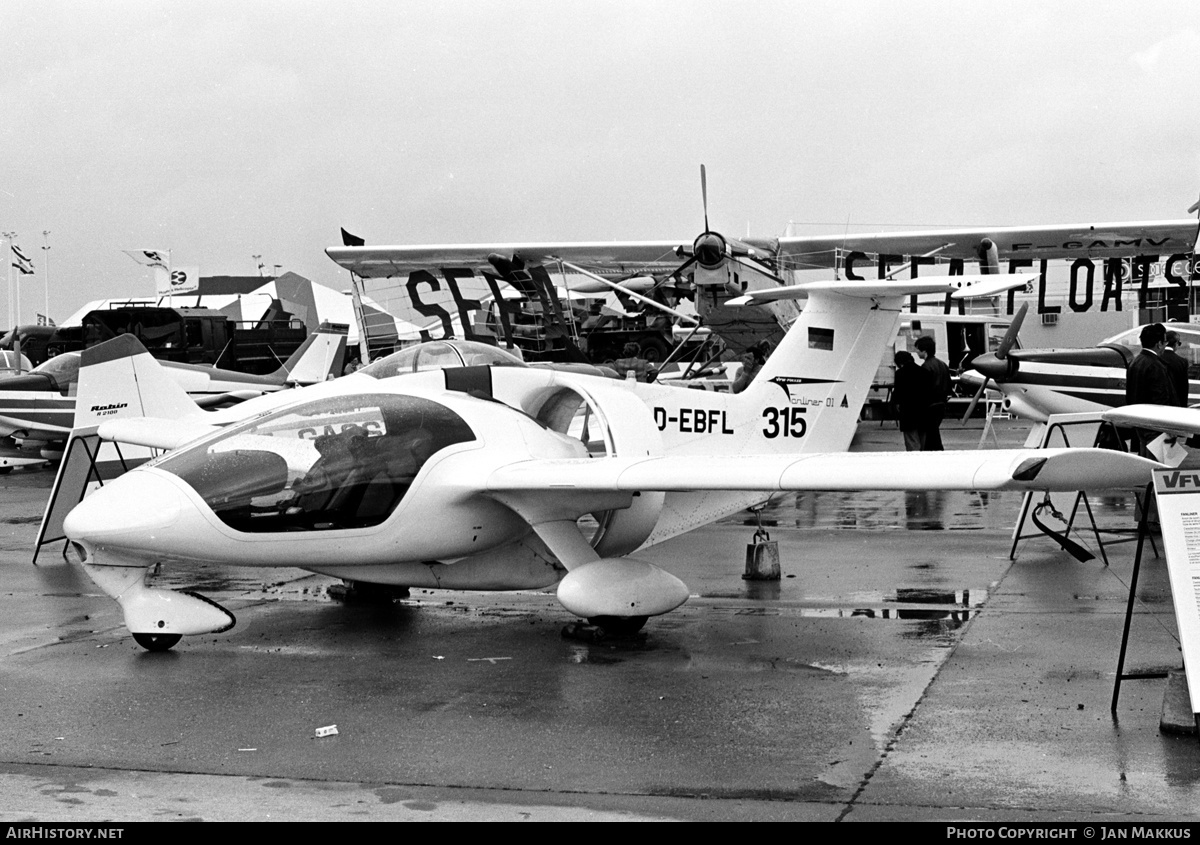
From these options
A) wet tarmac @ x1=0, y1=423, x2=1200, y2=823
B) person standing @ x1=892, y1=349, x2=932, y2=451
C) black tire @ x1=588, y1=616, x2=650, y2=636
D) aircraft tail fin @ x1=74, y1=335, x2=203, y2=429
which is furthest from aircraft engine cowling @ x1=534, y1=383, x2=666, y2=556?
person standing @ x1=892, y1=349, x2=932, y2=451

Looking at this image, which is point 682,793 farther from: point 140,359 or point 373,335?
point 373,335

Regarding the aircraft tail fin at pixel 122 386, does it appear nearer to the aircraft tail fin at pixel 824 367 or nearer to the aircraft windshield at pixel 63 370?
the aircraft tail fin at pixel 824 367

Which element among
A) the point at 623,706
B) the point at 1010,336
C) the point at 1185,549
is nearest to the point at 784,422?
the point at 623,706

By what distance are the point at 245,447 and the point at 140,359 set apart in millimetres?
6668

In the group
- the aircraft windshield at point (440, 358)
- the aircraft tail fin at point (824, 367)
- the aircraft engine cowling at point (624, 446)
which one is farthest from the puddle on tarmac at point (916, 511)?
the aircraft engine cowling at point (624, 446)

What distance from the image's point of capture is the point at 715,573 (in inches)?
435

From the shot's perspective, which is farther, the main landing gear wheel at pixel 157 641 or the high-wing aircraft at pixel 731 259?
the high-wing aircraft at pixel 731 259

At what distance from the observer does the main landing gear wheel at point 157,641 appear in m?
7.94

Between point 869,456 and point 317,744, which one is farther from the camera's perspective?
point 869,456

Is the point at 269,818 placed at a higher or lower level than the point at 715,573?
higher

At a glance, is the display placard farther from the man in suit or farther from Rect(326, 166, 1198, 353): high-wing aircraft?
Rect(326, 166, 1198, 353): high-wing aircraft

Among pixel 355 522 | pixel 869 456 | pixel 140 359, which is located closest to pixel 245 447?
pixel 355 522

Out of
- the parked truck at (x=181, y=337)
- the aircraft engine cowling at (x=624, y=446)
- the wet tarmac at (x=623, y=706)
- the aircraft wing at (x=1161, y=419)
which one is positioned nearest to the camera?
the wet tarmac at (x=623, y=706)

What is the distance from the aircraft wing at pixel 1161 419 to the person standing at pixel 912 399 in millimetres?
12002
